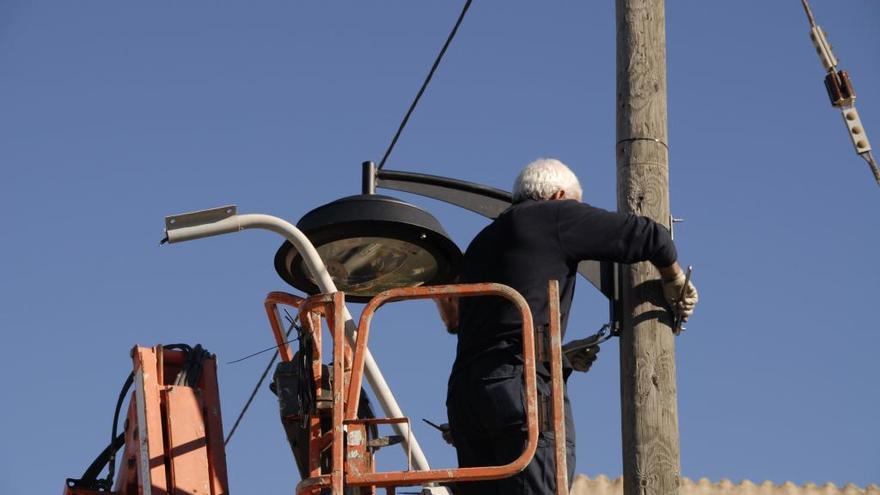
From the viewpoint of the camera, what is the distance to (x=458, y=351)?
6051 millimetres

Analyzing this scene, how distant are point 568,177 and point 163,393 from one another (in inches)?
72.6

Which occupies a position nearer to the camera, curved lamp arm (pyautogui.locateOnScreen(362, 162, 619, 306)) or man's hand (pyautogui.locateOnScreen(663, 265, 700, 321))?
man's hand (pyautogui.locateOnScreen(663, 265, 700, 321))

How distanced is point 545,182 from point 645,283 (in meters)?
0.78

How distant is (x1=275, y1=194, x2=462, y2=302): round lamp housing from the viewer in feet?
20.4

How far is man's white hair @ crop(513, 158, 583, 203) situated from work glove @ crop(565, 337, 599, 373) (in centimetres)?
89

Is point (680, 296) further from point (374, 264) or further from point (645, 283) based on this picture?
point (374, 264)

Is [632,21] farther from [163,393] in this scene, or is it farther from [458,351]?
[163,393]

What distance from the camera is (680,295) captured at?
658cm

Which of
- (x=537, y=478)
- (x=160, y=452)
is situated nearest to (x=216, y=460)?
(x=160, y=452)

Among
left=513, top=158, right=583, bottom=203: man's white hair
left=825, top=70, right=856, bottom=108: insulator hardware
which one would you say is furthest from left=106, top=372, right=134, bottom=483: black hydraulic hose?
left=825, top=70, right=856, bottom=108: insulator hardware

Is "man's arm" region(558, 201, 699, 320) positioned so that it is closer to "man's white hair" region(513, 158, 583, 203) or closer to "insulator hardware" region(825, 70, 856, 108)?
"man's white hair" region(513, 158, 583, 203)

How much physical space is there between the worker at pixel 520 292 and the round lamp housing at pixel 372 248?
214 mm

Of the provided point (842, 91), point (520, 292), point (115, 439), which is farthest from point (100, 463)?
point (842, 91)

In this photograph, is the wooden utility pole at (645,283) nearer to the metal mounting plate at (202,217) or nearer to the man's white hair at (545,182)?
the man's white hair at (545,182)
